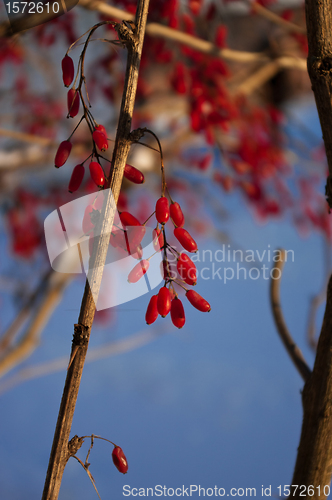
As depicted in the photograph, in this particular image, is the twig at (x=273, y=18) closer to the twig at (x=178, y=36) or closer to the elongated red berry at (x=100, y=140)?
the twig at (x=178, y=36)

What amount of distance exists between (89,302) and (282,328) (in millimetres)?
213

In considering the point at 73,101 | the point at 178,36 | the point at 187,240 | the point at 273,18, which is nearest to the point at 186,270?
the point at 187,240

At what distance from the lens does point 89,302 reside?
9.3 inches

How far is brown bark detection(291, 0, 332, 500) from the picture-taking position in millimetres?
269

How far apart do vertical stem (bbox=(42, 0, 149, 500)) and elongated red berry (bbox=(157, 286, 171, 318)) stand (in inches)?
1.4

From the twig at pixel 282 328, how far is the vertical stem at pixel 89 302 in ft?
0.63

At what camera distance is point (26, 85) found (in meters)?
A: 1.29

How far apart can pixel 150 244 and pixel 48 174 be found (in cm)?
114

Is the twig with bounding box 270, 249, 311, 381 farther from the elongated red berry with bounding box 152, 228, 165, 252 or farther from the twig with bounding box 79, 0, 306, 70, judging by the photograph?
the twig with bounding box 79, 0, 306, 70

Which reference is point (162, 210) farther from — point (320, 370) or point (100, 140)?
point (320, 370)

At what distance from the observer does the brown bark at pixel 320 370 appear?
0.27 metres

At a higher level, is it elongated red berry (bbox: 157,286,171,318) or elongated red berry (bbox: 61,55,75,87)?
elongated red berry (bbox: 61,55,75,87)

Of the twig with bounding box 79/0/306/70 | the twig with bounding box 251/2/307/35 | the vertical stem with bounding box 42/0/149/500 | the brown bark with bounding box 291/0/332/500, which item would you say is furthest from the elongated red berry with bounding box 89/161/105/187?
the twig with bounding box 251/2/307/35

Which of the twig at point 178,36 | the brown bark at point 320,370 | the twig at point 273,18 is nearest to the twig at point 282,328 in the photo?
the brown bark at point 320,370
